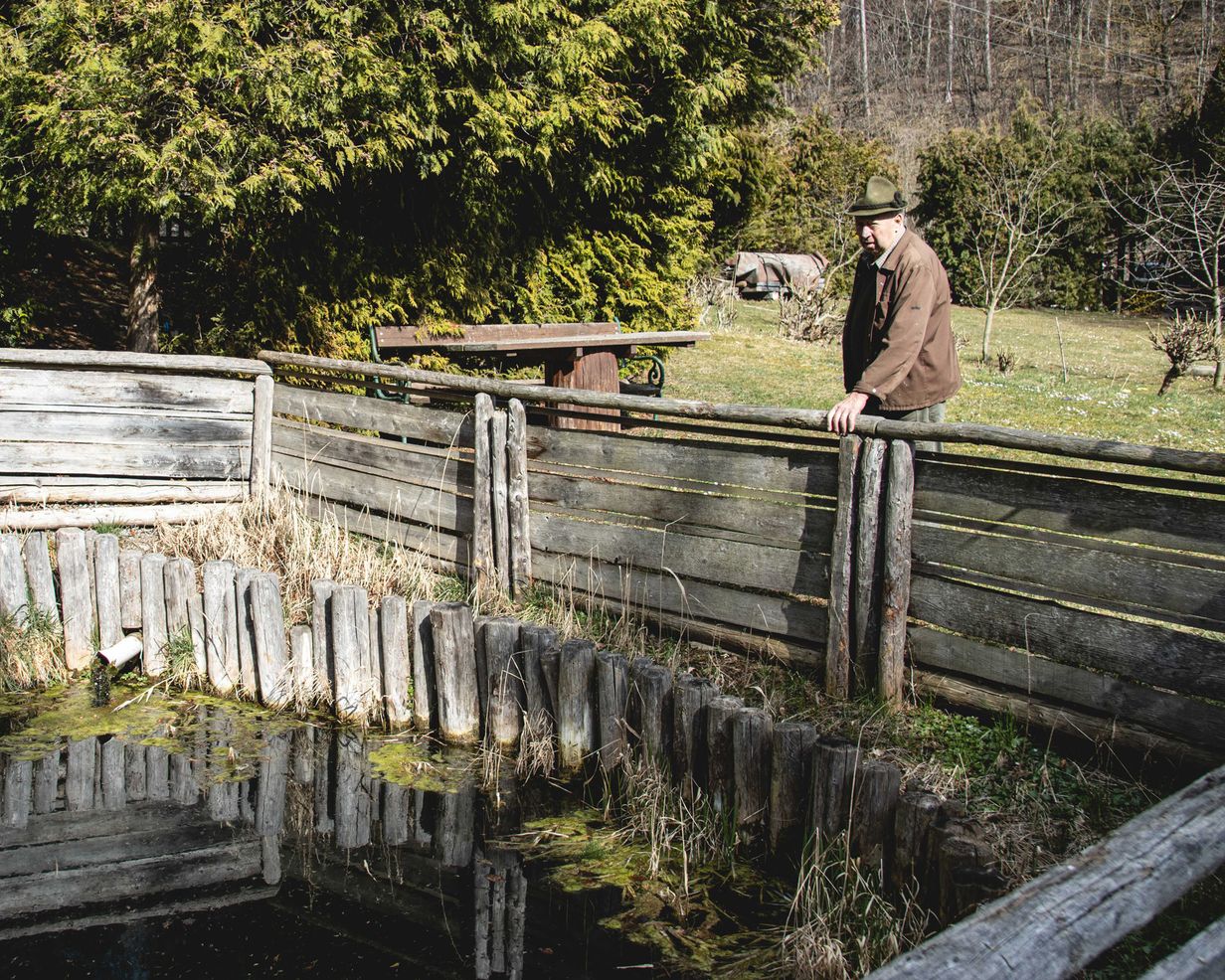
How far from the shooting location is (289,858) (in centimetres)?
443

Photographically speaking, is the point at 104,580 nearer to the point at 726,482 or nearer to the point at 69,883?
the point at 69,883

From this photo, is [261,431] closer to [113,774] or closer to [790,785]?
[113,774]

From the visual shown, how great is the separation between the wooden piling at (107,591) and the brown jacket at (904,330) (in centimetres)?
400

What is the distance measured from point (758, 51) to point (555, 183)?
A: 14.6 feet

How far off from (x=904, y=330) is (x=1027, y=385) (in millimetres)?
11764

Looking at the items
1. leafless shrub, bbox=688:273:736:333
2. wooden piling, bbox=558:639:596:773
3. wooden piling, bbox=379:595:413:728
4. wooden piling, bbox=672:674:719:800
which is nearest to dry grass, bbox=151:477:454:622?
wooden piling, bbox=379:595:413:728

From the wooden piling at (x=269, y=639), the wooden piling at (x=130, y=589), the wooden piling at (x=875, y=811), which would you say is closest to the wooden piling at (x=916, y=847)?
the wooden piling at (x=875, y=811)

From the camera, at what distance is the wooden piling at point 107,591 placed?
5.90 m

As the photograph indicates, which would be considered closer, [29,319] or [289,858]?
[289,858]

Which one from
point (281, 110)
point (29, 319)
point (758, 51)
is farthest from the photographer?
point (758, 51)

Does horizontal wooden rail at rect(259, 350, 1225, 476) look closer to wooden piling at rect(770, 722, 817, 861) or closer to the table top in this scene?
wooden piling at rect(770, 722, 817, 861)

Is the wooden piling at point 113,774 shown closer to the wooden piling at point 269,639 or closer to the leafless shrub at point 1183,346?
the wooden piling at point 269,639

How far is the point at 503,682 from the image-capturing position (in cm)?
506

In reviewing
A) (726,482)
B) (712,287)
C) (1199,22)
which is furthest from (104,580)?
(1199,22)
